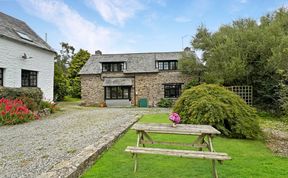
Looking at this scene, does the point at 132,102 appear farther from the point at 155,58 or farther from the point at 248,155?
the point at 248,155

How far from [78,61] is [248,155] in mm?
32386

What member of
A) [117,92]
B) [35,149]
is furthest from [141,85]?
[35,149]

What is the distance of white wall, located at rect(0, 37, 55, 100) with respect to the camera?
42.9ft

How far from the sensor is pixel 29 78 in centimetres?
1536

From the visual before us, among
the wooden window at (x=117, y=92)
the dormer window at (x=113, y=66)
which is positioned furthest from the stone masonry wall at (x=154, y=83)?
the dormer window at (x=113, y=66)

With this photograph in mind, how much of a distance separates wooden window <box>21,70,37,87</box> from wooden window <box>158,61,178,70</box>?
1256cm

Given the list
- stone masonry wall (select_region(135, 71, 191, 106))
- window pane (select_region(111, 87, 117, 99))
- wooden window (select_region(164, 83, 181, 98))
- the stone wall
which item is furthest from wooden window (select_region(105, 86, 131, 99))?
wooden window (select_region(164, 83, 181, 98))

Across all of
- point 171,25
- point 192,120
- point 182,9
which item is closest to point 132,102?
point 171,25

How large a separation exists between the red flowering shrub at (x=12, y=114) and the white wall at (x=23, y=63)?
379 cm

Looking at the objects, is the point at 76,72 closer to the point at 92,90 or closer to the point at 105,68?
the point at 92,90

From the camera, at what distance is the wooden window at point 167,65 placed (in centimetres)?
2205

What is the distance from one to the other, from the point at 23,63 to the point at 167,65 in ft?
46.1

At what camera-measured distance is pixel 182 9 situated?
13.9m

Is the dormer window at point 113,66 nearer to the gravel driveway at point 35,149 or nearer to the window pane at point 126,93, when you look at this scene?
the window pane at point 126,93
